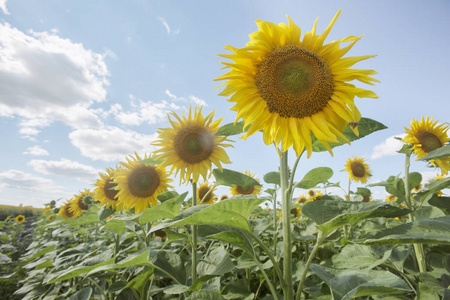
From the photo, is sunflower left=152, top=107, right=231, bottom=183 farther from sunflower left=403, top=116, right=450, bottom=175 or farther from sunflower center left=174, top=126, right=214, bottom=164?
sunflower left=403, top=116, right=450, bottom=175

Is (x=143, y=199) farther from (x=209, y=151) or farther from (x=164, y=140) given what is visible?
(x=209, y=151)

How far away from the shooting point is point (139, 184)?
3.33 m

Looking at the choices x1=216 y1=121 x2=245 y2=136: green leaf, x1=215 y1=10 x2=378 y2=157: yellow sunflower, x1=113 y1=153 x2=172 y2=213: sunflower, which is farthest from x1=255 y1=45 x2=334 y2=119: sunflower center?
x1=113 y1=153 x2=172 y2=213: sunflower

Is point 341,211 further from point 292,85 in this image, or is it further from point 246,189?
point 246,189

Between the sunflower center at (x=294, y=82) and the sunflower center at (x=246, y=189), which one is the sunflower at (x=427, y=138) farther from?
the sunflower center at (x=246, y=189)

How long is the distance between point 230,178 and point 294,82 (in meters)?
0.99

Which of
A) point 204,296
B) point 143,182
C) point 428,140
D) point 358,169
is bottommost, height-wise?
point 204,296

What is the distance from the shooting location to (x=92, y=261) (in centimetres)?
228

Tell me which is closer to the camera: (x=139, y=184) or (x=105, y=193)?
(x=139, y=184)

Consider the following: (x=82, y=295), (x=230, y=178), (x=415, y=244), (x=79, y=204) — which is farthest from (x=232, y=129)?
(x=79, y=204)

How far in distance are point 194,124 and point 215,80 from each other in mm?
1179

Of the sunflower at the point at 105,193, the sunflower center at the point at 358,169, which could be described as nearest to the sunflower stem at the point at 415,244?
the sunflower at the point at 105,193

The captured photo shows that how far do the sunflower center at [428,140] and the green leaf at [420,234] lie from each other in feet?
9.07

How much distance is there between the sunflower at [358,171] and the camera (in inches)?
261
